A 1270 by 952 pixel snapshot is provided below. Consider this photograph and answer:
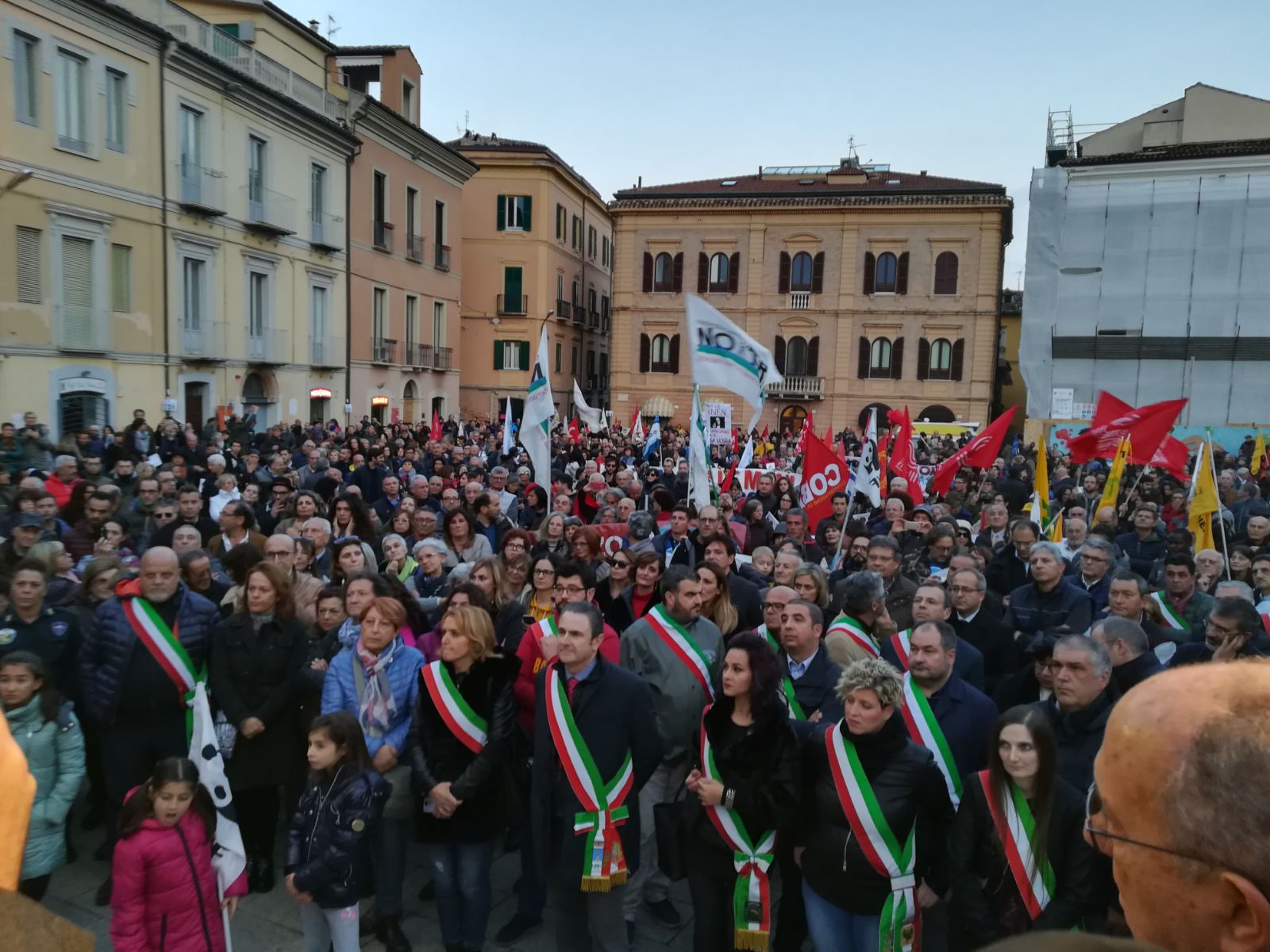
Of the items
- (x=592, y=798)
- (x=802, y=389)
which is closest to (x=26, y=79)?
(x=592, y=798)

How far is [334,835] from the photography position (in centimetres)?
373

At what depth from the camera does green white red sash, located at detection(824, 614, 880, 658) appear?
16.1 ft

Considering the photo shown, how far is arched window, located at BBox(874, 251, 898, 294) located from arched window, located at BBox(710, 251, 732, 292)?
6.66 m

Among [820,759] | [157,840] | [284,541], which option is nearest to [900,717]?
[820,759]

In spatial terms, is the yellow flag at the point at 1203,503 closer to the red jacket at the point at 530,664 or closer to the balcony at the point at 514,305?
the red jacket at the point at 530,664

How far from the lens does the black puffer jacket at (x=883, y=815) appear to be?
3.36 m

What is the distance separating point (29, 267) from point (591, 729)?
64.6 feet

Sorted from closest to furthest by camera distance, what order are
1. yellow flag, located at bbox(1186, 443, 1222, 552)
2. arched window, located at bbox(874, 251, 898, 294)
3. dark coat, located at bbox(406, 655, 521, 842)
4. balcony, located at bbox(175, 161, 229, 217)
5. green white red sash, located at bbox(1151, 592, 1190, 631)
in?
1. dark coat, located at bbox(406, 655, 521, 842)
2. green white red sash, located at bbox(1151, 592, 1190, 631)
3. yellow flag, located at bbox(1186, 443, 1222, 552)
4. balcony, located at bbox(175, 161, 229, 217)
5. arched window, located at bbox(874, 251, 898, 294)

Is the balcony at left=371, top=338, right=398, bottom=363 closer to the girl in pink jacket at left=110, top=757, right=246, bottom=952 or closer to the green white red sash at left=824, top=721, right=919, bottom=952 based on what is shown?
the girl in pink jacket at left=110, top=757, right=246, bottom=952

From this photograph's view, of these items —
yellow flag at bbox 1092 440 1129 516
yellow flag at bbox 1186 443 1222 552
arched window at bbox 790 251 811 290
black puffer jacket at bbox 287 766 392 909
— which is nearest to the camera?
black puffer jacket at bbox 287 766 392 909

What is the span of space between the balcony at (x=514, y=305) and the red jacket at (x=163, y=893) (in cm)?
3874

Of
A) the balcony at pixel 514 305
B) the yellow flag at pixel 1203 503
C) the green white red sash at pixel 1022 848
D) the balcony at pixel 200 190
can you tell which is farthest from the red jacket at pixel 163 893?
the balcony at pixel 514 305

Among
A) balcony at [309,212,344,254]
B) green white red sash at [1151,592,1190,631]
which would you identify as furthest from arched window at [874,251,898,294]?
green white red sash at [1151,592,1190,631]

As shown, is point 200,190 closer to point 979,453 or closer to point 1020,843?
point 979,453
